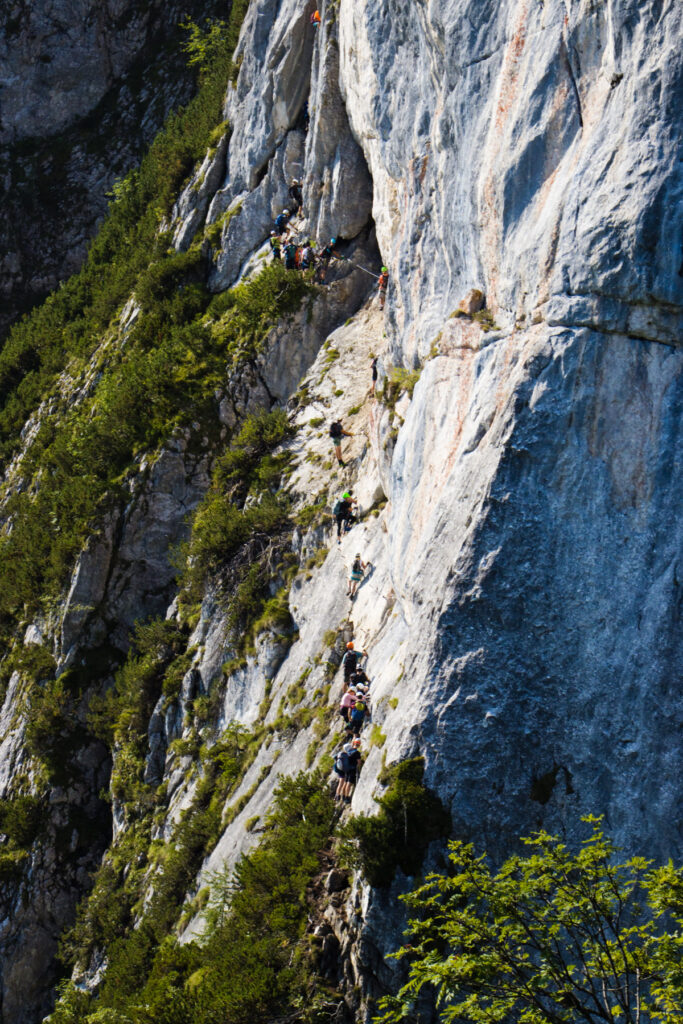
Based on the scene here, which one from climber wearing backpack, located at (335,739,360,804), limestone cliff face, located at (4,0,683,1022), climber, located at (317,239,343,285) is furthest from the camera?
climber, located at (317,239,343,285)

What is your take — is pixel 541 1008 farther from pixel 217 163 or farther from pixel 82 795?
pixel 217 163

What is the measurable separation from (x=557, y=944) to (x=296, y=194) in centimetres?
2073

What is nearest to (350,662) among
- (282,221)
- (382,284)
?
(382,284)

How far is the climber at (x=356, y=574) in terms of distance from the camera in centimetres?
1600

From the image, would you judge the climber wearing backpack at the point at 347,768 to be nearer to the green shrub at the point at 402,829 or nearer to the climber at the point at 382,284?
the green shrub at the point at 402,829

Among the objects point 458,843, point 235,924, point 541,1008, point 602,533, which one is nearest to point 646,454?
point 602,533

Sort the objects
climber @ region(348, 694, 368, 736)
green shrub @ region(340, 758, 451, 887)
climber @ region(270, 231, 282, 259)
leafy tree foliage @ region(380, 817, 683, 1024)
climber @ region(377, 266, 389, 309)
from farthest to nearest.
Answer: climber @ region(270, 231, 282, 259)
climber @ region(377, 266, 389, 309)
climber @ region(348, 694, 368, 736)
green shrub @ region(340, 758, 451, 887)
leafy tree foliage @ region(380, 817, 683, 1024)

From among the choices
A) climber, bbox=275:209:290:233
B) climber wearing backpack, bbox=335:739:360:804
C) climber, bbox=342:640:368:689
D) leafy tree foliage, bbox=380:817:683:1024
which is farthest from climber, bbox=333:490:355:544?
climber, bbox=275:209:290:233

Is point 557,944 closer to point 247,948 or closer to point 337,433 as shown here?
point 247,948

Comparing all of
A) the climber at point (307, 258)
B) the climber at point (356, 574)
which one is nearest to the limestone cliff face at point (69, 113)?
the climber at point (307, 258)

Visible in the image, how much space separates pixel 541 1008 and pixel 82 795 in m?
14.5

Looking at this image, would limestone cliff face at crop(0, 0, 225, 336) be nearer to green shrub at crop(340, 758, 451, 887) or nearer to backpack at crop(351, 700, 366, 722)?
backpack at crop(351, 700, 366, 722)

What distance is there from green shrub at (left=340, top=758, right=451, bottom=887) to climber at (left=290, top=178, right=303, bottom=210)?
18.2 metres

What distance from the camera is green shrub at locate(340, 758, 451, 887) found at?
10.1 m
